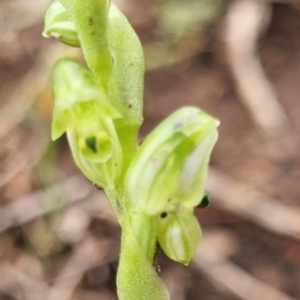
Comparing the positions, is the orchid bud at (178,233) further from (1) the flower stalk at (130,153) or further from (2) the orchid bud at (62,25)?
(2) the orchid bud at (62,25)

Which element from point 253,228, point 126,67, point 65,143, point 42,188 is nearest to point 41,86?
point 65,143

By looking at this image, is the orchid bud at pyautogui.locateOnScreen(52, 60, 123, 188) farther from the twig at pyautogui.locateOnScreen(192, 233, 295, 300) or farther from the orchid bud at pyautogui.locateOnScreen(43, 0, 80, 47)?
the twig at pyautogui.locateOnScreen(192, 233, 295, 300)

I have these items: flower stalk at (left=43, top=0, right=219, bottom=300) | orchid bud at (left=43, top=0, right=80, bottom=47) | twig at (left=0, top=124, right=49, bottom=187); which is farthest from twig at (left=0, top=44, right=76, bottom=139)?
flower stalk at (left=43, top=0, right=219, bottom=300)

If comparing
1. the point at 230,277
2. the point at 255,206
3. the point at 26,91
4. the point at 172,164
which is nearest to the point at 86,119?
the point at 172,164

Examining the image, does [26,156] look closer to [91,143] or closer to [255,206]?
[255,206]

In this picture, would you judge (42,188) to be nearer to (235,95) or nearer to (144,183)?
(235,95)

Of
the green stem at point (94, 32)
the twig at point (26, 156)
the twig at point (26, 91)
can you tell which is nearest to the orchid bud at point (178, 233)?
the green stem at point (94, 32)
